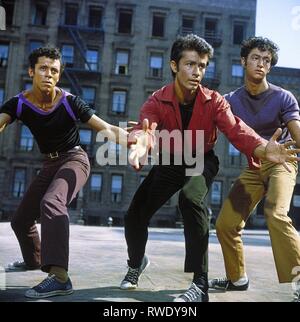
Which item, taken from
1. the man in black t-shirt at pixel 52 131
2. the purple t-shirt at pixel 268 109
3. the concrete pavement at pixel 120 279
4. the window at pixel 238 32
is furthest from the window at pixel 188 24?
the man in black t-shirt at pixel 52 131

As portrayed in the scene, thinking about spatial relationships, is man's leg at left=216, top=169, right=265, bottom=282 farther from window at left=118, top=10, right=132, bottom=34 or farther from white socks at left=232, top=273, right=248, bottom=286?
window at left=118, top=10, right=132, bottom=34

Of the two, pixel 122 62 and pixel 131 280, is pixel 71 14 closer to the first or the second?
pixel 122 62

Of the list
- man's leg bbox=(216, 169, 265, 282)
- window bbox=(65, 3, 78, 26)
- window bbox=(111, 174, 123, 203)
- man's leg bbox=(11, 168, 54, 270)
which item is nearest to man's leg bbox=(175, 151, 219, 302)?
man's leg bbox=(216, 169, 265, 282)

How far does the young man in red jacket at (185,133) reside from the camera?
104 inches

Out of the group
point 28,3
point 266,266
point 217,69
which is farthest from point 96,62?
point 266,266

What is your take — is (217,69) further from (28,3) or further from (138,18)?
(28,3)

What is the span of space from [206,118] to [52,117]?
3.95 feet

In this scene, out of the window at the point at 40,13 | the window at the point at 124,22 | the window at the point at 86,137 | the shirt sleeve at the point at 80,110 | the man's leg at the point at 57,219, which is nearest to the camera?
the man's leg at the point at 57,219

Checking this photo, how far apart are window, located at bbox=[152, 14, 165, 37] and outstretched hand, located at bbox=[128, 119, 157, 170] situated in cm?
2479

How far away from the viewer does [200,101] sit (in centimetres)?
271

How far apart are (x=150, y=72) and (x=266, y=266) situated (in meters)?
22.0

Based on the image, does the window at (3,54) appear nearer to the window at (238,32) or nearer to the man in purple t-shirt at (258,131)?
the window at (238,32)

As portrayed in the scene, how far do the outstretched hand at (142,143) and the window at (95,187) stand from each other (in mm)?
21579
